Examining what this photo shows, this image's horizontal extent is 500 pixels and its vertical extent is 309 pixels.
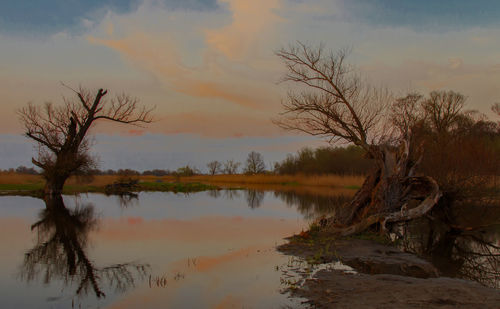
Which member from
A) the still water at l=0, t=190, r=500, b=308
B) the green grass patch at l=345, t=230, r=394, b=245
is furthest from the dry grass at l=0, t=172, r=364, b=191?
the green grass patch at l=345, t=230, r=394, b=245

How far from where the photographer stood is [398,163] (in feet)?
39.8

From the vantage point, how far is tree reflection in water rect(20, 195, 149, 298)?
23.3 feet

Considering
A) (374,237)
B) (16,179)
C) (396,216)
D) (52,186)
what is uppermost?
(16,179)

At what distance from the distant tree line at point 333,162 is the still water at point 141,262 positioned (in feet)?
93.7

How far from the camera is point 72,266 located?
830 cm

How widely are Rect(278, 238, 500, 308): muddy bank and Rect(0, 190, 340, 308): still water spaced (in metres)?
0.62

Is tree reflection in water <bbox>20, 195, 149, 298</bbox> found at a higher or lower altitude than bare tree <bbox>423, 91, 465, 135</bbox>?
lower

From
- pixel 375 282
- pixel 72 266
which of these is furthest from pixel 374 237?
pixel 72 266

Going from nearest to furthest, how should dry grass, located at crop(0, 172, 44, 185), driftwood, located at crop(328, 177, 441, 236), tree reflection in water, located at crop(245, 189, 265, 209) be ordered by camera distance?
driftwood, located at crop(328, 177, 441, 236)
tree reflection in water, located at crop(245, 189, 265, 209)
dry grass, located at crop(0, 172, 44, 185)

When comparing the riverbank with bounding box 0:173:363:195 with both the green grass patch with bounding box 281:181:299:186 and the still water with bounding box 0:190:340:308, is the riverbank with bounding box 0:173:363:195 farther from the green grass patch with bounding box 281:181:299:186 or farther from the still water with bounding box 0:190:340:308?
the still water with bounding box 0:190:340:308

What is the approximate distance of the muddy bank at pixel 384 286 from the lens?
5.39 m

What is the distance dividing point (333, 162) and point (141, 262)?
127 feet

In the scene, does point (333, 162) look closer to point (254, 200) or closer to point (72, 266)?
point (254, 200)

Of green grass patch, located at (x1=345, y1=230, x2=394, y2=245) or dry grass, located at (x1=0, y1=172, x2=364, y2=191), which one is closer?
green grass patch, located at (x1=345, y1=230, x2=394, y2=245)
